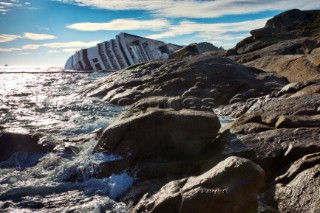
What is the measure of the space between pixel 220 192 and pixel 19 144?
6.61 metres

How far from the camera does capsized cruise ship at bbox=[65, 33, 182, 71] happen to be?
4734 centimetres

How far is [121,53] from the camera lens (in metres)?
47.4

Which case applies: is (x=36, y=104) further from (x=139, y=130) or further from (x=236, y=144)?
(x=236, y=144)

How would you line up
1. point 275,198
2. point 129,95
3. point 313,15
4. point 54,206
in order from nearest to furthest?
point 275,198, point 54,206, point 129,95, point 313,15

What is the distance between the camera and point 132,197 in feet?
20.9

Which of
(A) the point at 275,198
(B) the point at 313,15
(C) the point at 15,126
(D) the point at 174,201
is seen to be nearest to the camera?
(D) the point at 174,201

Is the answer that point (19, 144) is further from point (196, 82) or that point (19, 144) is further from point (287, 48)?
point (287, 48)

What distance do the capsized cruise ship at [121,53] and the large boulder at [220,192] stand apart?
138 feet

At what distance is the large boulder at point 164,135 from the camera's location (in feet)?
24.4

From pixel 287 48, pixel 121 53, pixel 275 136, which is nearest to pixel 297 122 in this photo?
pixel 275 136

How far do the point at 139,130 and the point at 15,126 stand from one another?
23.9ft

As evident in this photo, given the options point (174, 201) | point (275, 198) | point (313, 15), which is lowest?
point (275, 198)

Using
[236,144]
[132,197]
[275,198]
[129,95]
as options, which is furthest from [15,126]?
[275,198]

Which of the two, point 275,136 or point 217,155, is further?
point 275,136
